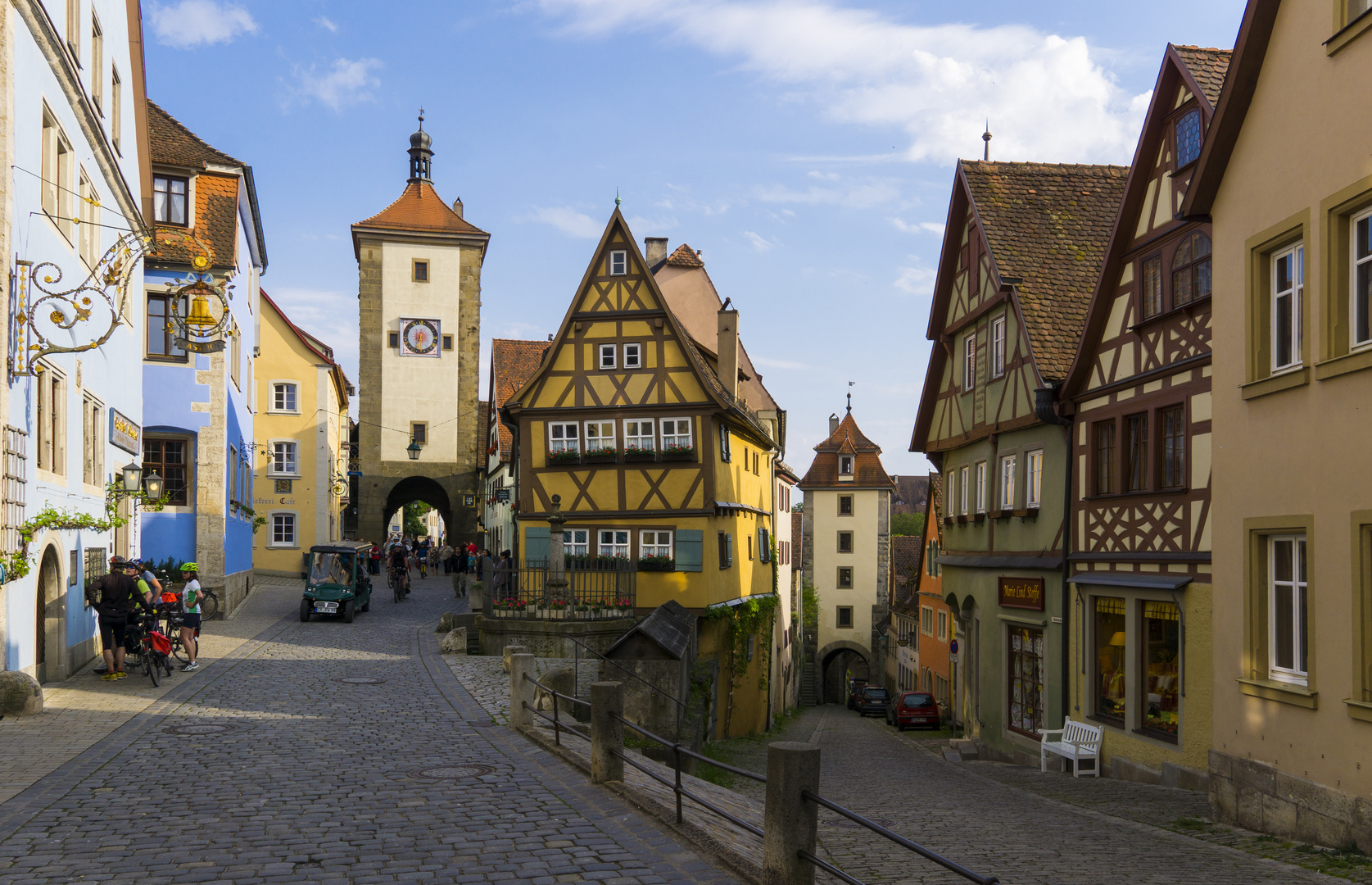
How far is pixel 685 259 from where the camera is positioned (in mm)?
43094

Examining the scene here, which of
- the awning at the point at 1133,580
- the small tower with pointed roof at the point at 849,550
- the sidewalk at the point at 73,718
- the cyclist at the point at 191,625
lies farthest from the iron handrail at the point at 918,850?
the small tower with pointed roof at the point at 849,550

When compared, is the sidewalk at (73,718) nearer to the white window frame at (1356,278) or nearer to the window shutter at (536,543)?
the window shutter at (536,543)

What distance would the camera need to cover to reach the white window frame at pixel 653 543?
28.7 meters

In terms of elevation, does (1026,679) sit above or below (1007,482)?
below

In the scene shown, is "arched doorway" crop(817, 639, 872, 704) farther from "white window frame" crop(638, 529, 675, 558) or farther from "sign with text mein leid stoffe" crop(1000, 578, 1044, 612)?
"sign with text mein leid stoffe" crop(1000, 578, 1044, 612)

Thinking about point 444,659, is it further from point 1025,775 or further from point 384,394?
point 384,394

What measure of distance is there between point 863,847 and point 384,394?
47.3 metres

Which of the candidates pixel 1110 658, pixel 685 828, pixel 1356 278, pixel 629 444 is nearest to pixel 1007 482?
pixel 1110 658

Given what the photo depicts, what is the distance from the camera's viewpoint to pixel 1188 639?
15.3 meters

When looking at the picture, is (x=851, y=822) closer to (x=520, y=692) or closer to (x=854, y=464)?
(x=520, y=692)

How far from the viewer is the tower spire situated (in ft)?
195

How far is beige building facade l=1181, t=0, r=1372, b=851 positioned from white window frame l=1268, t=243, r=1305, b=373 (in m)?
0.02

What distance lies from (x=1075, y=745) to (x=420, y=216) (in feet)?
150

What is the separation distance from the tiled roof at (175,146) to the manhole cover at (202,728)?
705 inches
